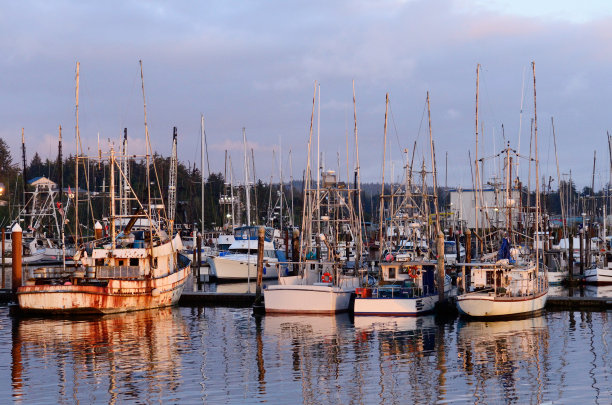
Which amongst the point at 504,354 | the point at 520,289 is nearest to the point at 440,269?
the point at 520,289

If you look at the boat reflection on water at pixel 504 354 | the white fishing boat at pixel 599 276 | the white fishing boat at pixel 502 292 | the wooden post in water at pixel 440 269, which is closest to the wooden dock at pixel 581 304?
the white fishing boat at pixel 502 292

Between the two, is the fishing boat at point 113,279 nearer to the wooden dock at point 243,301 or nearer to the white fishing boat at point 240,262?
the wooden dock at point 243,301

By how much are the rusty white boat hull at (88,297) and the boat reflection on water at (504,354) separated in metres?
15.8

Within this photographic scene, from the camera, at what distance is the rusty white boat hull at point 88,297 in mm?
38375

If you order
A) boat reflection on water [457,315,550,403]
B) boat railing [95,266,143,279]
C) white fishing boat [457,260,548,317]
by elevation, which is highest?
boat railing [95,266,143,279]

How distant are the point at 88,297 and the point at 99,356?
10562 mm

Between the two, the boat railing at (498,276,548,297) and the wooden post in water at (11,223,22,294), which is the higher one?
the wooden post in water at (11,223,22,294)

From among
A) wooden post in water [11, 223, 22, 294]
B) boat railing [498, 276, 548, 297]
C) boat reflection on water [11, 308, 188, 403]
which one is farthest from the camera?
wooden post in water [11, 223, 22, 294]

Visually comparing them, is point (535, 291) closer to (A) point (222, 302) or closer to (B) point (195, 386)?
(A) point (222, 302)

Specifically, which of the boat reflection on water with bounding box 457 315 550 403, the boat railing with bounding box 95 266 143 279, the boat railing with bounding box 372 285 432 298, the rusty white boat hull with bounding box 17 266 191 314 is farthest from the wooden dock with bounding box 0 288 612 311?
the boat railing with bounding box 372 285 432 298

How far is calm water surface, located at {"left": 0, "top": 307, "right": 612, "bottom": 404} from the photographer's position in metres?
22.6

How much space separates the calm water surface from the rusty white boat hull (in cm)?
64

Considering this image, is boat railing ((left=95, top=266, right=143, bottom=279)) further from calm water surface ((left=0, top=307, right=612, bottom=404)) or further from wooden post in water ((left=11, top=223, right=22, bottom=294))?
wooden post in water ((left=11, top=223, right=22, bottom=294))

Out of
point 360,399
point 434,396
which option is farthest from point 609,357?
point 360,399
